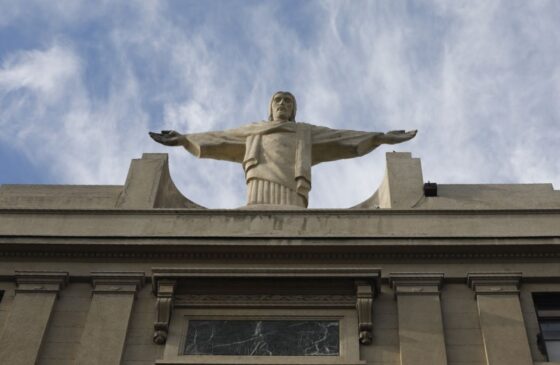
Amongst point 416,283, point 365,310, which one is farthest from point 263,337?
point 416,283

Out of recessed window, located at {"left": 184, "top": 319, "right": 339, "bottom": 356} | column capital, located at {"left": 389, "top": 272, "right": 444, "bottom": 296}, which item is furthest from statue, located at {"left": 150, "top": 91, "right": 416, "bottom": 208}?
recessed window, located at {"left": 184, "top": 319, "right": 339, "bottom": 356}

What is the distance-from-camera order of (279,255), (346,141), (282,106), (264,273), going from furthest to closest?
(282,106)
(346,141)
(279,255)
(264,273)

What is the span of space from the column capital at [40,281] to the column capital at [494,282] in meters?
7.57

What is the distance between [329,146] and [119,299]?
696cm

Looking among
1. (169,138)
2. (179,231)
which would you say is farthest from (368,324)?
(169,138)

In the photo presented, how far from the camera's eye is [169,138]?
73.3ft

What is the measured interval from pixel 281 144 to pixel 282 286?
16.4 feet

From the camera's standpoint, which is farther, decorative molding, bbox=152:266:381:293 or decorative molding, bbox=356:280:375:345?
decorative molding, bbox=152:266:381:293

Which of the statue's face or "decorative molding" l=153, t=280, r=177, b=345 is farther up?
the statue's face

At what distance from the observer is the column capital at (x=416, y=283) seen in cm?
1722

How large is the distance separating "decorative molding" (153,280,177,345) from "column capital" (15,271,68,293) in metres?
1.88

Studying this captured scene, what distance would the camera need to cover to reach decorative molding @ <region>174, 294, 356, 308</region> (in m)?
17.2

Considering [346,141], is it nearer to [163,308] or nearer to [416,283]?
[416,283]

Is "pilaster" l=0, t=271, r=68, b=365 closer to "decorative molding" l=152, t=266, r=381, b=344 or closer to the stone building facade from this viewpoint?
the stone building facade
